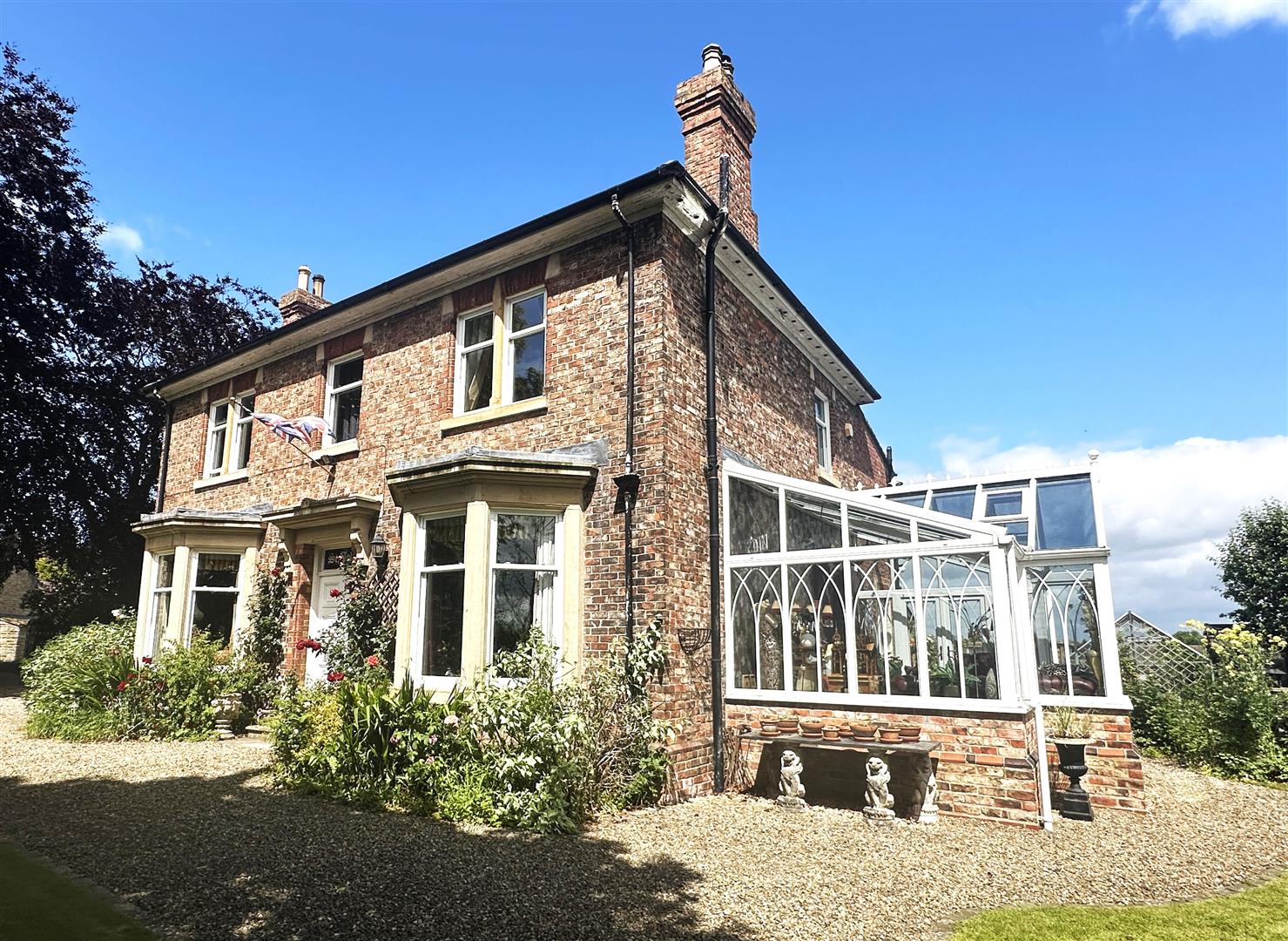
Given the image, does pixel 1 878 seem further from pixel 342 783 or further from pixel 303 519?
pixel 303 519

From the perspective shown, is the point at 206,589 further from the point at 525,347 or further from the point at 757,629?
the point at 757,629

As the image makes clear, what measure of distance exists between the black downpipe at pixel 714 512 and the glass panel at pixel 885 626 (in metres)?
1.64

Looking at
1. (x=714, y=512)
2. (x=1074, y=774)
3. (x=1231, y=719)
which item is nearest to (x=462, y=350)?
(x=714, y=512)

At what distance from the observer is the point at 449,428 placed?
1059 cm

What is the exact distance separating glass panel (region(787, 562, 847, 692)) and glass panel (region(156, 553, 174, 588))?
38.5 ft

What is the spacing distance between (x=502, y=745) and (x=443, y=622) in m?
2.51

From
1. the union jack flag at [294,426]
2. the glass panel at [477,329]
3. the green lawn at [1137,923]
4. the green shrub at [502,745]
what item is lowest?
the green lawn at [1137,923]

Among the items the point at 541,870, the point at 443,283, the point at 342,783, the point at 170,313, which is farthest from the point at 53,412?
the point at 541,870

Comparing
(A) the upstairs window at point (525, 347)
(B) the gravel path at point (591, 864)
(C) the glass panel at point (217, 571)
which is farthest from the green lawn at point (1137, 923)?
(C) the glass panel at point (217, 571)

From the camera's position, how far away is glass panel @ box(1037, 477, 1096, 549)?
10.1 m

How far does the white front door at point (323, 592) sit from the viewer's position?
11969mm

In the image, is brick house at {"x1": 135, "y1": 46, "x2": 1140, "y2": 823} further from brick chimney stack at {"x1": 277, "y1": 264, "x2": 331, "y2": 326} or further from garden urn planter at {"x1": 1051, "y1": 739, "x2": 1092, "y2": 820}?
brick chimney stack at {"x1": 277, "y1": 264, "x2": 331, "y2": 326}

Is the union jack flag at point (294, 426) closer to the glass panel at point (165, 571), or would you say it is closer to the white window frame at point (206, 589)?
the white window frame at point (206, 589)

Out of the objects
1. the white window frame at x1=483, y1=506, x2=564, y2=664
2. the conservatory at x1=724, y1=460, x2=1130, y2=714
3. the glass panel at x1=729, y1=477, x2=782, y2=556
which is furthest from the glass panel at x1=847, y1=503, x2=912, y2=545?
the white window frame at x1=483, y1=506, x2=564, y2=664
